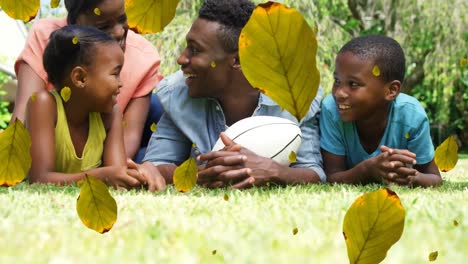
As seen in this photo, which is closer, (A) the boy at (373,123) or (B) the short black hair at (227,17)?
(A) the boy at (373,123)

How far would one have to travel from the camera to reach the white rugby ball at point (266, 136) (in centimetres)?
304

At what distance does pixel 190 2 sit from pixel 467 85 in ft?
21.1

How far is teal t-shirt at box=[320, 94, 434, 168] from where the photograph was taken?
3.35 metres

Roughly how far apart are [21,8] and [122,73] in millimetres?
3149

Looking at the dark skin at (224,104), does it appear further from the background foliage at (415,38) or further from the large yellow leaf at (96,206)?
the background foliage at (415,38)

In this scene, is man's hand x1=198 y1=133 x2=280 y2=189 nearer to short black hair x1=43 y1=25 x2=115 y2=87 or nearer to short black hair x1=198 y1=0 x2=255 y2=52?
short black hair x1=198 y1=0 x2=255 y2=52

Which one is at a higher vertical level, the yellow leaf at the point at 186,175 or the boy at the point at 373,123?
the yellow leaf at the point at 186,175

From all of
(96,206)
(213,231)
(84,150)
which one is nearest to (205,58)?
(84,150)

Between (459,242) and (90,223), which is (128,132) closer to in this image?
(459,242)

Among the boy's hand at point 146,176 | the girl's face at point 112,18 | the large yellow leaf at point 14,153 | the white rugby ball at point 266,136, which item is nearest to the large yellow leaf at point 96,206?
the large yellow leaf at point 14,153

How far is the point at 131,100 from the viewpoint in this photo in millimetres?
3734

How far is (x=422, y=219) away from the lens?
197cm

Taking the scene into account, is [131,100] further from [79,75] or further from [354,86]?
[354,86]

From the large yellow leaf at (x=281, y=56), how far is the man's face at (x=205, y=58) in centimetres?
244
